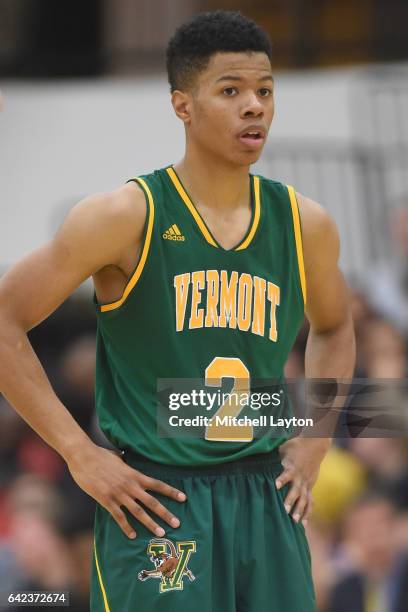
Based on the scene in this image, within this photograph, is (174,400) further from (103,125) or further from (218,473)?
(103,125)

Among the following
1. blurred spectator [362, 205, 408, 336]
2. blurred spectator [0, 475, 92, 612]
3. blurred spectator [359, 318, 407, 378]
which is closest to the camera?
blurred spectator [0, 475, 92, 612]

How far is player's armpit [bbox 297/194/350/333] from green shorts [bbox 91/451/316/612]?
643mm

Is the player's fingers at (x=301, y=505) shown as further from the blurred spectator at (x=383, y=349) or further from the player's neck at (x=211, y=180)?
the blurred spectator at (x=383, y=349)

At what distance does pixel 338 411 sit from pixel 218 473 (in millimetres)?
634

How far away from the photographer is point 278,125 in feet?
34.1

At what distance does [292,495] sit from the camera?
13.7ft

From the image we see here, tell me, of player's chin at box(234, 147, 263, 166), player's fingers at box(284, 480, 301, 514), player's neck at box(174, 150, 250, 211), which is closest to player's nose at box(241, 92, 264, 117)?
player's chin at box(234, 147, 263, 166)

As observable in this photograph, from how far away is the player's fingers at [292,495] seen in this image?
4.15m

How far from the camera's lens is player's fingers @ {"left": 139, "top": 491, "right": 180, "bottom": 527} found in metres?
3.92

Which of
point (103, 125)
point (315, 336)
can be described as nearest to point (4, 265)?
point (103, 125)

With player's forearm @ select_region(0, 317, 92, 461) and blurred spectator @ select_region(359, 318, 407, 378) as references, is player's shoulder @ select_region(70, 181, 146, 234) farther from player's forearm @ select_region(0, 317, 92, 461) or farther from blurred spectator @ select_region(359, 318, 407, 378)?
blurred spectator @ select_region(359, 318, 407, 378)

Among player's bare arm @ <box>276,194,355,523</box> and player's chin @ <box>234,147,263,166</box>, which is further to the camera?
player's bare arm @ <box>276,194,355,523</box>

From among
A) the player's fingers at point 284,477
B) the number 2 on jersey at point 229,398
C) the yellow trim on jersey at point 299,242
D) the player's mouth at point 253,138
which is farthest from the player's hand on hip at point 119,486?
the player's mouth at point 253,138

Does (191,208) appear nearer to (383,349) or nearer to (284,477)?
(284,477)
